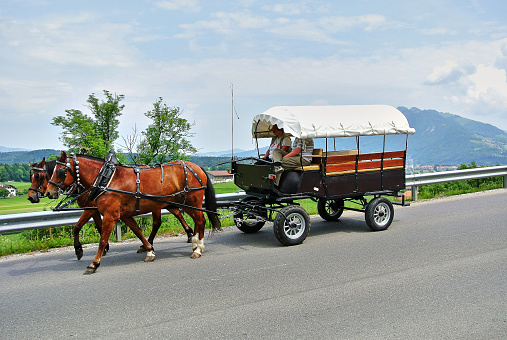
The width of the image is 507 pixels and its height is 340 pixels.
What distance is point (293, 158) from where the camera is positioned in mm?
7926

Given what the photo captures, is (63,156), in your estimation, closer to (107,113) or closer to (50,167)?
(50,167)

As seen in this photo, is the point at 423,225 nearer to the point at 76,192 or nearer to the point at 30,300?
the point at 76,192

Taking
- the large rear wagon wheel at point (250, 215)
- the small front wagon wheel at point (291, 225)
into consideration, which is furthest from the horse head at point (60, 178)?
A: the small front wagon wheel at point (291, 225)

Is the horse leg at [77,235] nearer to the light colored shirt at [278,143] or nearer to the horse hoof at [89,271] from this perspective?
the horse hoof at [89,271]

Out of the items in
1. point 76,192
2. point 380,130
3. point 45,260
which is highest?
point 380,130

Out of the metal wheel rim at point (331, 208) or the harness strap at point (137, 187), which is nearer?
the harness strap at point (137, 187)

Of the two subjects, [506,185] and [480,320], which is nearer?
[480,320]

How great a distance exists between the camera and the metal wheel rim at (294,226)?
7.68 m

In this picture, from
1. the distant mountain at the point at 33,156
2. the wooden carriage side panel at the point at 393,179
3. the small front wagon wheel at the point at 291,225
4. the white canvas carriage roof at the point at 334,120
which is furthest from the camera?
the wooden carriage side panel at the point at 393,179

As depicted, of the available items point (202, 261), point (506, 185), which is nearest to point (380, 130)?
point (202, 261)

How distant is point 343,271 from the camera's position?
6016mm

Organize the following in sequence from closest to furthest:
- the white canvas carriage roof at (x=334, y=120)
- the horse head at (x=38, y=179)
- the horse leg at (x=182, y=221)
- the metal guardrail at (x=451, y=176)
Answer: the horse head at (x=38, y=179) < the white canvas carriage roof at (x=334, y=120) < the horse leg at (x=182, y=221) < the metal guardrail at (x=451, y=176)

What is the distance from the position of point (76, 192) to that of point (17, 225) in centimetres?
193

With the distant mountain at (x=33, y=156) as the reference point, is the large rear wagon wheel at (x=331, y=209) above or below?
below
